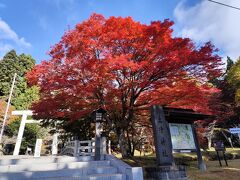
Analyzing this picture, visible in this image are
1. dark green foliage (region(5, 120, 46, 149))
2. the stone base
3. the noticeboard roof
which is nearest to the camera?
the stone base

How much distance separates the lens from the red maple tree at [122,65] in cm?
923

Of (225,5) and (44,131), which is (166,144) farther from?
(44,131)

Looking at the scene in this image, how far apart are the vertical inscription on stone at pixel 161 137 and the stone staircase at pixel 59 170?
1.72m

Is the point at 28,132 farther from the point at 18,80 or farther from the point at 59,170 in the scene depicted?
the point at 59,170

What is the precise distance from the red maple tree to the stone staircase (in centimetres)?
358

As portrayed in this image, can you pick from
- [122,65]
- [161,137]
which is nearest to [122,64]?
[122,65]

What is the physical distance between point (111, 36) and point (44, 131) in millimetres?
21763

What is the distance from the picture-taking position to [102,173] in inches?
290

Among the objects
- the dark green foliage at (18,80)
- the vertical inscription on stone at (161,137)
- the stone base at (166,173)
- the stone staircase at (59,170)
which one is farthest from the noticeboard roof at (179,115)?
the dark green foliage at (18,80)

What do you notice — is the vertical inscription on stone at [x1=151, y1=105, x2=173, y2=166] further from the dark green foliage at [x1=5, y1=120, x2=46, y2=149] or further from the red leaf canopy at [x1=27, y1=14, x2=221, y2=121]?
the dark green foliage at [x1=5, y1=120, x2=46, y2=149]

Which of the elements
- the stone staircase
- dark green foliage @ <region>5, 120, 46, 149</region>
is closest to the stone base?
the stone staircase

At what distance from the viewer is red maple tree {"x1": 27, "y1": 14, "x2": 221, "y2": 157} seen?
364 inches

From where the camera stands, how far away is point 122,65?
875cm

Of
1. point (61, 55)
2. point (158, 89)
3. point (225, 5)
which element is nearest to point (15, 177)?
point (61, 55)
